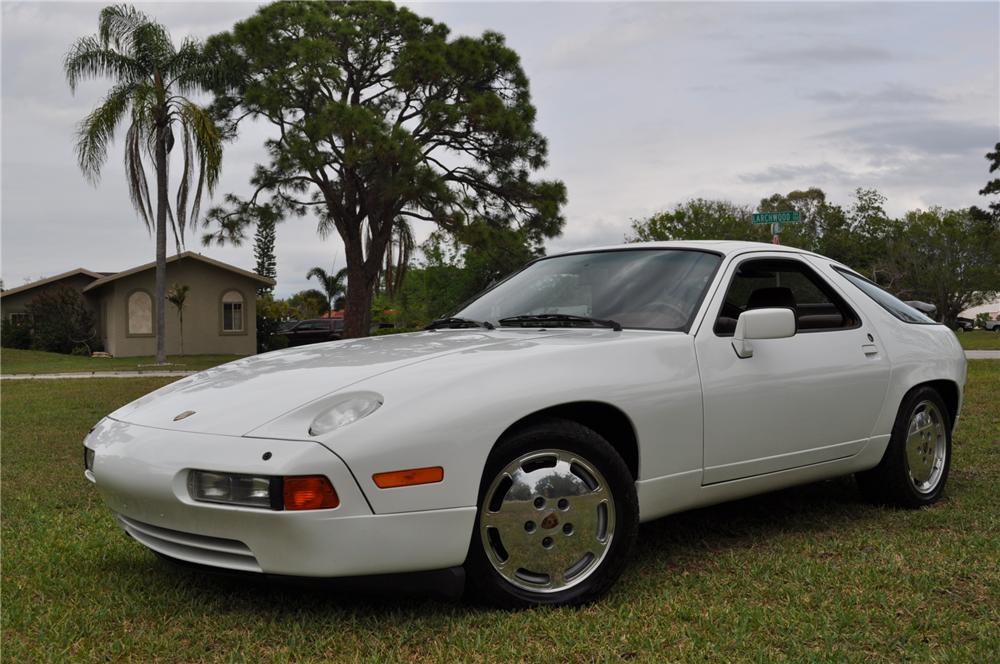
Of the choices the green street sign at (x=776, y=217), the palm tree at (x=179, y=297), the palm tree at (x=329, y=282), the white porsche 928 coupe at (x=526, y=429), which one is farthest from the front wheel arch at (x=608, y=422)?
the palm tree at (x=329, y=282)

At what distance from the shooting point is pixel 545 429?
11.5ft

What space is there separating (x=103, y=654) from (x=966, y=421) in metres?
8.07

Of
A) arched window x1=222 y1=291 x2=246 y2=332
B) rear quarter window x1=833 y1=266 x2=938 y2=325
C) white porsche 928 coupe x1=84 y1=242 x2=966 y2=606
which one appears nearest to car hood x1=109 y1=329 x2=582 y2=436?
white porsche 928 coupe x1=84 y1=242 x2=966 y2=606

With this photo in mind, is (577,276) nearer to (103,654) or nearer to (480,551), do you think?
(480,551)

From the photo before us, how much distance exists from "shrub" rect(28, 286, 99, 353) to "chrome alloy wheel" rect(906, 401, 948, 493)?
35159mm

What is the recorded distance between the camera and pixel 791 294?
5043 mm

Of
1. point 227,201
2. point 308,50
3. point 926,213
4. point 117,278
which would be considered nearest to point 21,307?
point 117,278

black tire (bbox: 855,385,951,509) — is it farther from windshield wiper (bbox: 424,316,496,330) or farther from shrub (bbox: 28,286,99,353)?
shrub (bbox: 28,286,99,353)

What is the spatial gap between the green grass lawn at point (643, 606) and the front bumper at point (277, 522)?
27cm

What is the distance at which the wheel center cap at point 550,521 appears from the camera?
349 centimetres

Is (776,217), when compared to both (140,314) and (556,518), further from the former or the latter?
(140,314)

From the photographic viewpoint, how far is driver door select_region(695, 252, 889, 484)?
13.5 ft

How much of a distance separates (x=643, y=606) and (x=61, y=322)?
36647mm

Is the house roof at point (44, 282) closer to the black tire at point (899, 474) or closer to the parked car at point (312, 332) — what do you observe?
the parked car at point (312, 332)
